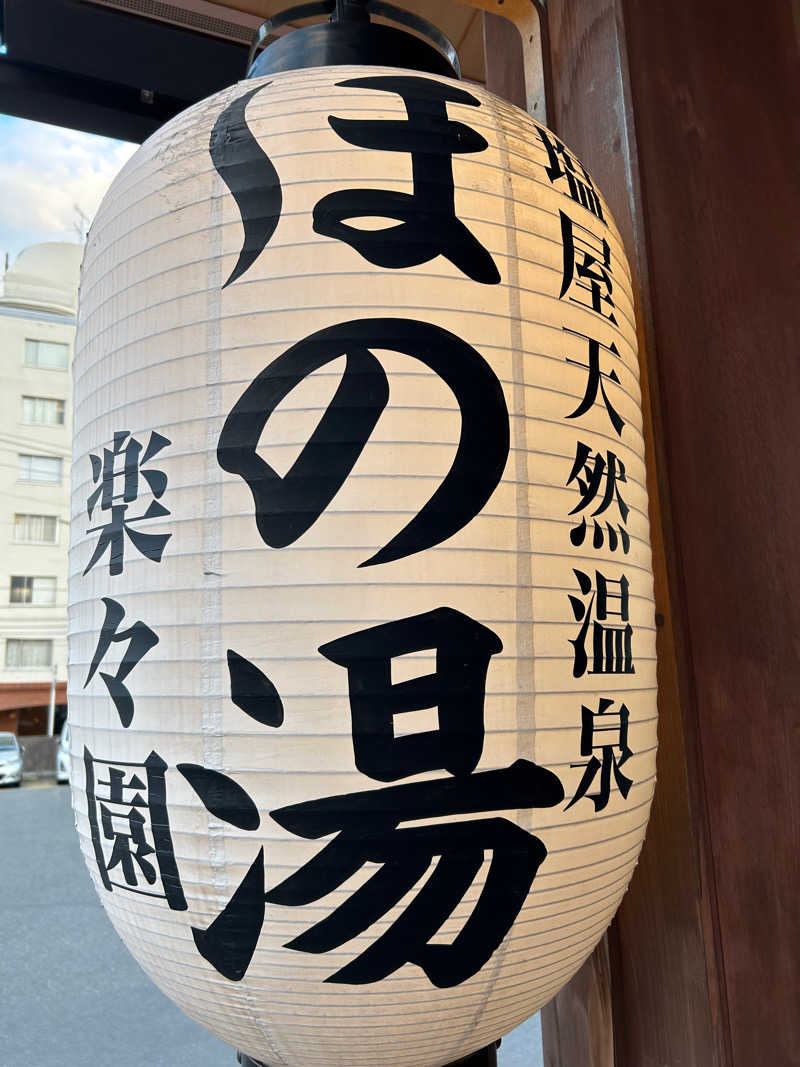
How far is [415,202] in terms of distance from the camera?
0.45m

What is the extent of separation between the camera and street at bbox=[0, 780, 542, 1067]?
141cm

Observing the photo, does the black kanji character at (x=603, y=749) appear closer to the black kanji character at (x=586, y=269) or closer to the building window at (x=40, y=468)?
the black kanji character at (x=586, y=269)

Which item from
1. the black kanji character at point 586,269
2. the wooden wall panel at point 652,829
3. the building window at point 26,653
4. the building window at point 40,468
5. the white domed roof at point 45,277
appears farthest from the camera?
the building window at point 26,653

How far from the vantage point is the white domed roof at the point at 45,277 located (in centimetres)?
294

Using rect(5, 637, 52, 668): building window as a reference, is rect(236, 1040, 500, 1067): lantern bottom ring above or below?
below

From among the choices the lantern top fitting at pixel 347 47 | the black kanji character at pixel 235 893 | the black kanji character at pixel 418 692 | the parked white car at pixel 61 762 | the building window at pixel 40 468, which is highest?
the building window at pixel 40 468

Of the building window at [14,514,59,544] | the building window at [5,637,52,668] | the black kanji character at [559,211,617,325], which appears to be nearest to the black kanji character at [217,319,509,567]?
the black kanji character at [559,211,617,325]

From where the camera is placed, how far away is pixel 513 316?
1.49ft

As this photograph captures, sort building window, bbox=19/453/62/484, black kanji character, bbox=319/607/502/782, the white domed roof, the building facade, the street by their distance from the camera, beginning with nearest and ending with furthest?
black kanji character, bbox=319/607/502/782
the street
the white domed roof
the building facade
building window, bbox=19/453/62/484

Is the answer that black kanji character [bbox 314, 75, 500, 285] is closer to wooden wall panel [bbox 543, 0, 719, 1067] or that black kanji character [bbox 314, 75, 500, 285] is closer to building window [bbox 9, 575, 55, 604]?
wooden wall panel [bbox 543, 0, 719, 1067]

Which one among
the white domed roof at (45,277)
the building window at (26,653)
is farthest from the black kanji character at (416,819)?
the building window at (26,653)

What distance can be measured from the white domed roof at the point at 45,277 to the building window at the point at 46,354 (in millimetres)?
190

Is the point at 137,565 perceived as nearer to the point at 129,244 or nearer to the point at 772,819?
the point at 129,244

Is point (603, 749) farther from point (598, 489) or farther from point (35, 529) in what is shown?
point (35, 529)
